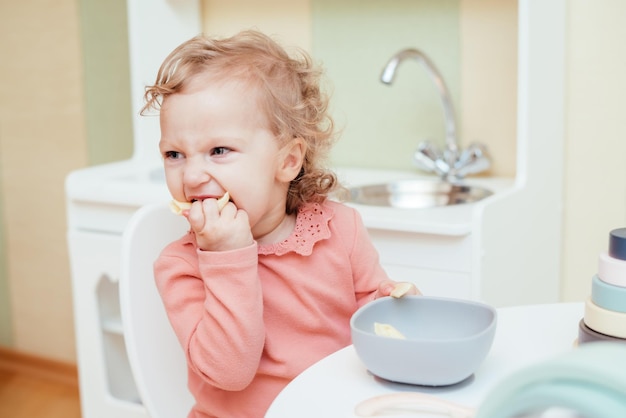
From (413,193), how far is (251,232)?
0.88m

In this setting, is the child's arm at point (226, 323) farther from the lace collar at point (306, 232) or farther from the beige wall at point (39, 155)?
the beige wall at point (39, 155)

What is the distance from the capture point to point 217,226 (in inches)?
36.8

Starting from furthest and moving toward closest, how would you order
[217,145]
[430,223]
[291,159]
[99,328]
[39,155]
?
1. [39,155]
2. [99,328]
3. [430,223]
4. [291,159]
5. [217,145]

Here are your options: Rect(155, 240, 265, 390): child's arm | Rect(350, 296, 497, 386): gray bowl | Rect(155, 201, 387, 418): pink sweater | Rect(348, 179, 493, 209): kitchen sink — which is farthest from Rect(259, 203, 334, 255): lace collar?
Rect(348, 179, 493, 209): kitchen sink

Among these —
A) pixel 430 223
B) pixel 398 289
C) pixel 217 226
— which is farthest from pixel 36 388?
pixel 398 289

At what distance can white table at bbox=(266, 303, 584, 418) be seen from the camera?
73cm

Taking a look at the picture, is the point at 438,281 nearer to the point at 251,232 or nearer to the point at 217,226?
the point at 251,232

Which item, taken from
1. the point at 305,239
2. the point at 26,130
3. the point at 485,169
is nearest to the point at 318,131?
the point at 305,239

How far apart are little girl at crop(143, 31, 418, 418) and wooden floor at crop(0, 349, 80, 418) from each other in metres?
1.55

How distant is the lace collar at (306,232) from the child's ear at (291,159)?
0.19 feet

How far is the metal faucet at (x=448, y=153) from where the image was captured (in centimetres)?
182

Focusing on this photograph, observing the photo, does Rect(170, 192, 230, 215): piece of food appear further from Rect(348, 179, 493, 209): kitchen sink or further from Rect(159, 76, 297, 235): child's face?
Rect(348, 179, 493, 209): kitchen sink

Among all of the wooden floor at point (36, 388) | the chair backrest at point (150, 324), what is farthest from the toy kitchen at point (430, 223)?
the wooden floor at point (36, 388)

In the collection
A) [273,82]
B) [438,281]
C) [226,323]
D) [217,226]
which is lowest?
[438,281]
